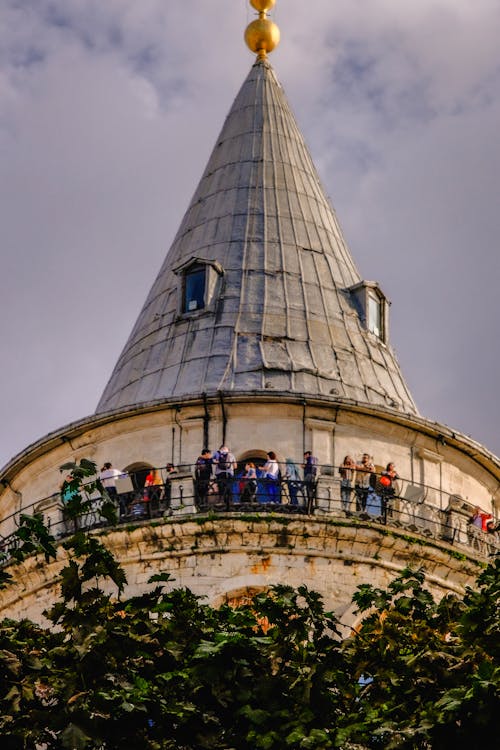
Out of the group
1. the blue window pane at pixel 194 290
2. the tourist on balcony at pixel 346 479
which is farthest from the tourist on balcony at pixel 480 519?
the blue window pane at pixel 194 290

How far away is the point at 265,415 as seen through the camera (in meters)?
31.3

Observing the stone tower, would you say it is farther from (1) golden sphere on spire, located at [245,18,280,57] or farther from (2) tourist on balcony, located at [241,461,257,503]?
(1) golden sphere on spire, located at [245,18,280,57]

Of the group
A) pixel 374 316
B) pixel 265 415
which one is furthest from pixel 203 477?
pixel 374 316

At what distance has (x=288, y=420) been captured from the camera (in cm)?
3133

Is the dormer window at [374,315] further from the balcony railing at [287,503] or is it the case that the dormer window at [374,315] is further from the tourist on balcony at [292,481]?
the tourist on balcony at [292,481]

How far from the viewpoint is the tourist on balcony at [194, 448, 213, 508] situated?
29.9 meters

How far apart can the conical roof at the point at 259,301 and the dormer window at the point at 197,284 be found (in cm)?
2

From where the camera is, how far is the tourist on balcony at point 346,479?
98.6 feet

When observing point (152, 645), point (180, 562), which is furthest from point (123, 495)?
point (152, 645)

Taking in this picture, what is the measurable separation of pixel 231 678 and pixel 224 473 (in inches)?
391

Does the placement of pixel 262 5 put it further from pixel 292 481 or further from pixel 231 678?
pixel 231 678

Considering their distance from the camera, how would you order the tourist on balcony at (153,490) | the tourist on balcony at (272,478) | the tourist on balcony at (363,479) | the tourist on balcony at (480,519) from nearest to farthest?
the tourist on balcony at (272,478) < the tourist on balcony at (153,490) < the tourist on balcony at (363,479) < the tourist on balcony at (480,519)

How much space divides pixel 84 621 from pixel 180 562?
9039 mm

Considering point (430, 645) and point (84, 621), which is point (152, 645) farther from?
point (430, 645)
